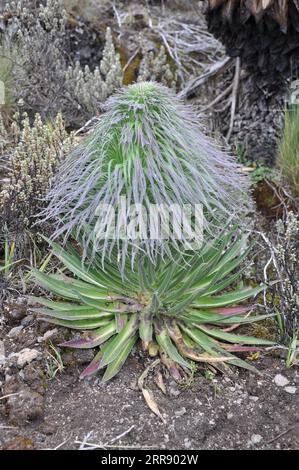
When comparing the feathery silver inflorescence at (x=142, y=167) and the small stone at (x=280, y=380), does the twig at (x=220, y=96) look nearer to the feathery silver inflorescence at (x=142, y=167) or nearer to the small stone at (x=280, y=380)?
the feathery silver inflorescence at (x=142, y=167)

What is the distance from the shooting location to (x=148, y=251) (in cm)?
240

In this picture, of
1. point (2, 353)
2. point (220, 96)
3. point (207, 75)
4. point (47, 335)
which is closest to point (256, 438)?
point (47, 335)

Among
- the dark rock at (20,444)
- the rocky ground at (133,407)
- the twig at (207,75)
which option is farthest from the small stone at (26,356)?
the twig at (207,75)

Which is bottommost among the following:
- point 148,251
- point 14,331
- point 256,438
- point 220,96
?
point 256,438

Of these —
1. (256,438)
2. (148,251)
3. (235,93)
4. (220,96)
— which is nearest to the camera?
(256,438)

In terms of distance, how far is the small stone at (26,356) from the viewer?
254 cm

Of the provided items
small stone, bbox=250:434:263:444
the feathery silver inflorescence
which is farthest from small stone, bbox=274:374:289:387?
the feathery silver inflorescence

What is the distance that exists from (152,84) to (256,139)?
6.06 feet

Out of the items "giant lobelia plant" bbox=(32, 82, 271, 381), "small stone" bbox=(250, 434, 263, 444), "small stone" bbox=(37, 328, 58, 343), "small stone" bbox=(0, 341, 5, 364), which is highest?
"giant lobelia plant" bbox=(32, 82, 271, 381)

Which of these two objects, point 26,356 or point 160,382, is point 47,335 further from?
point 160,382

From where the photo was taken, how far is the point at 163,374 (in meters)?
2.53

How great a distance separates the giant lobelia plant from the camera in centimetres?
245

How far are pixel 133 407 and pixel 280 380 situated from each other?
67 centimetres

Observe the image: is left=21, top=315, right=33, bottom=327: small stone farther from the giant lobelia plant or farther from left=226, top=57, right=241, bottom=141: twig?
left=226, top=57, right=241, bottom=141: twig
